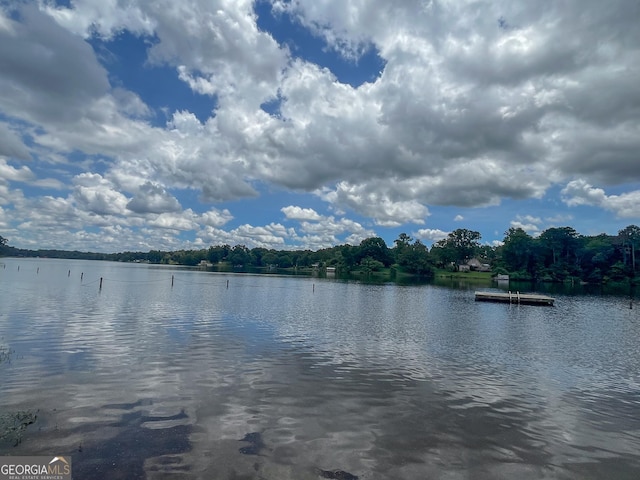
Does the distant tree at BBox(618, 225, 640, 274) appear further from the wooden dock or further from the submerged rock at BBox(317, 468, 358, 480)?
the submerged rock at BBox(317, 468, 358, 480)

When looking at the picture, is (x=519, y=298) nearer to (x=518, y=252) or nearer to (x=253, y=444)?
(x=253, y=444)

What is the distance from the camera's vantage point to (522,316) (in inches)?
1943

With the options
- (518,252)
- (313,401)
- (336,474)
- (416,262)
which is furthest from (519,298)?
(416,262)

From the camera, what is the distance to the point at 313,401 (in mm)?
15305

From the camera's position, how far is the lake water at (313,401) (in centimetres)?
1041

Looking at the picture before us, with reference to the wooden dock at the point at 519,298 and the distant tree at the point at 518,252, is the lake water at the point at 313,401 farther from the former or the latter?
the distant tree at the point at 518,252

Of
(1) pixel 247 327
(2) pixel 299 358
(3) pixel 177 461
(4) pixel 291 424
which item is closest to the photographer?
(3) pixel 177 461

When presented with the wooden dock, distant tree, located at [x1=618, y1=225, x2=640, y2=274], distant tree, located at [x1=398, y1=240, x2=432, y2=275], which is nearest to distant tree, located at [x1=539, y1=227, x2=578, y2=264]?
distant tree, located at [x1=618, y1=225, x2=640, y2=274]

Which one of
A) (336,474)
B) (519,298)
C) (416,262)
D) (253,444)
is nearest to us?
(336,474)

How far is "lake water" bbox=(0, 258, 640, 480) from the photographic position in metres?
10.4

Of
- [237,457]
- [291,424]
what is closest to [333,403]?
[291,424]

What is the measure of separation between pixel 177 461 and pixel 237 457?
1.55 m

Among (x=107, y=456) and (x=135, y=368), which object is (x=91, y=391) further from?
(x=107, y=456)

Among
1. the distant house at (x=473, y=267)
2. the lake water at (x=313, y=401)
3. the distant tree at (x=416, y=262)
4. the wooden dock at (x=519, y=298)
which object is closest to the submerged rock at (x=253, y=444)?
the lake water at (x=313, y=401)
